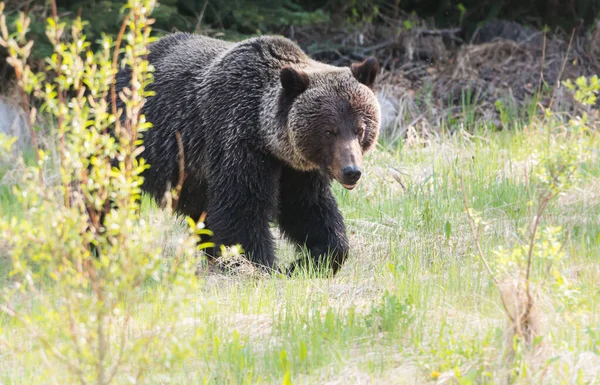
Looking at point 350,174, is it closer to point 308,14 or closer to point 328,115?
point 328,115

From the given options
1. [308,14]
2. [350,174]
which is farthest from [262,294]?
[308,14]

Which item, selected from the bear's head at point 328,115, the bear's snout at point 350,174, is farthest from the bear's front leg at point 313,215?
the bear's snout at point 350,174

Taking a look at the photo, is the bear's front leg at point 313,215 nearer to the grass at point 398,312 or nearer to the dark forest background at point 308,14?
the grass at point 398,312

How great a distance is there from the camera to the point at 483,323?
4.34m

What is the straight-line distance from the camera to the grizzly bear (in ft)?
19.5

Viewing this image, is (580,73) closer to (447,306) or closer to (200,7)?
(200,7)

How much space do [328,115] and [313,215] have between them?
87 cm

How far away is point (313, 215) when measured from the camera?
6.43m

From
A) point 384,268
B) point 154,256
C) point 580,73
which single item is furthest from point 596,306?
point 580,73

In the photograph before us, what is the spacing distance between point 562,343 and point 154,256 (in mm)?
1906

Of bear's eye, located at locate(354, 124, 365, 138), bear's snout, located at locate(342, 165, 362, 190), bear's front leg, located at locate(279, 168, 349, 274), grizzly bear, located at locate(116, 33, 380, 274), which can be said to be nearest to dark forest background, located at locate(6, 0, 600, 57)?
grizzly bear, located at locate(116, 33, 380, 274)

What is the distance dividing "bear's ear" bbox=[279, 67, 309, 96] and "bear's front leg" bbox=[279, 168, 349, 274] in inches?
25.4

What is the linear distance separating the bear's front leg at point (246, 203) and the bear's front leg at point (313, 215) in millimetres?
294

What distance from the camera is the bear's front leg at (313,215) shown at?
250 inches
